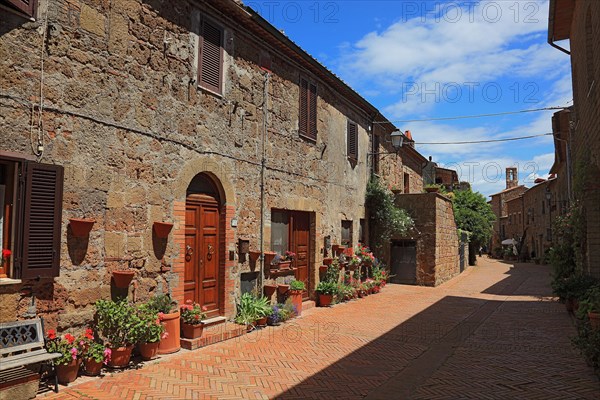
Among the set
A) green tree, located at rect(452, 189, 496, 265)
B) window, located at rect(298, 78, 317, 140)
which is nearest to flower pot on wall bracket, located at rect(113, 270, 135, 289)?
window, located at rect(298, 78, 317, 140)

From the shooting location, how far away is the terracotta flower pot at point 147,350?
20.1ft

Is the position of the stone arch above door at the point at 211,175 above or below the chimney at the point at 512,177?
below

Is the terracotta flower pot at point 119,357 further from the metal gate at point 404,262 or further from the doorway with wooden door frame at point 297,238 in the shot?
the metal gate at point 404,262

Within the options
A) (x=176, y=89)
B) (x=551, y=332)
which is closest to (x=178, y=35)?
(x=176, y=89)

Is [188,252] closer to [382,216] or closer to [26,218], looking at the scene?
[26,218]

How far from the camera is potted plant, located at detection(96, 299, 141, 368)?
5.71 meters

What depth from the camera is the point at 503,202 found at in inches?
1966

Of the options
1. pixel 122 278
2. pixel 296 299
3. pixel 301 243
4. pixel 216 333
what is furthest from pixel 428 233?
pixel 122 278

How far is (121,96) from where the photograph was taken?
6.30m

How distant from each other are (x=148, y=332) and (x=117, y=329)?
1.32 ft

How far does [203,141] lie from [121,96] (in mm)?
1748

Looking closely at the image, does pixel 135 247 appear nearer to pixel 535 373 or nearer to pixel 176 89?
pixel 176 89

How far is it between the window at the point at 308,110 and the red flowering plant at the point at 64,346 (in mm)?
7143

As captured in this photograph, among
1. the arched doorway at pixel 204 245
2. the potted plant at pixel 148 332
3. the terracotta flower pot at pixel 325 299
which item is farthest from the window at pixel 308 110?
the potted plant at pixel 148 332
